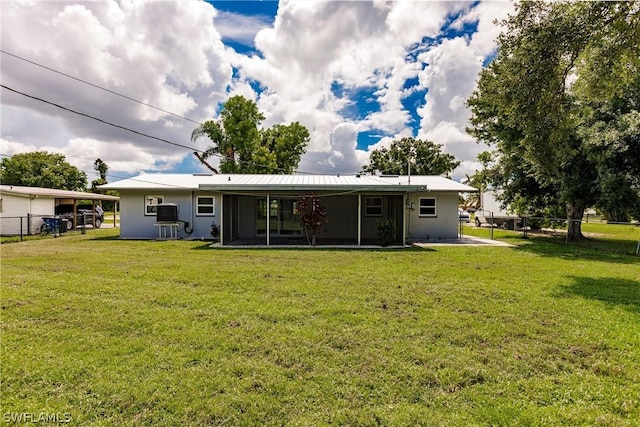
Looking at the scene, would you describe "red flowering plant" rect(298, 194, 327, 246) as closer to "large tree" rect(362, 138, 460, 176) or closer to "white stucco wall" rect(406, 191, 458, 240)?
"white stucco wall" rect(406, 191, 458, 240)

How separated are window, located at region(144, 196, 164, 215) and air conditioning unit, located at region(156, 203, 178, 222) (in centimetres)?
135

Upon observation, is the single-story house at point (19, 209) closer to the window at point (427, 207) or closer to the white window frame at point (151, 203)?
the white window frame at point (151, 203)

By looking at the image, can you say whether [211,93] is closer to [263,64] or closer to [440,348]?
[263,64]

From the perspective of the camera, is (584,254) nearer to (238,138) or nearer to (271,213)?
(271,213)

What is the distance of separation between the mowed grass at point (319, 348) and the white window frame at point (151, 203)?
28.9 ft

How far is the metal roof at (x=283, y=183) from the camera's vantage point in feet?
39.7

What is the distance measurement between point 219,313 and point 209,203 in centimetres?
1193

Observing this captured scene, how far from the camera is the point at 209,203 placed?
15898mm

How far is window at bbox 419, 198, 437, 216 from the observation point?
16.1 metres

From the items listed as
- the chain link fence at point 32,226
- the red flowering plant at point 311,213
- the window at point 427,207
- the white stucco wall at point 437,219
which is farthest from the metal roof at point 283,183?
the chain link fence at point 32,226

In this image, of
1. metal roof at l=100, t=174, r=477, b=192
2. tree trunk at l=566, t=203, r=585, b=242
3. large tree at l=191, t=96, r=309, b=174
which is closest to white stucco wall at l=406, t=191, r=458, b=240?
metal roof at l=100, t=174, r=477, b=192

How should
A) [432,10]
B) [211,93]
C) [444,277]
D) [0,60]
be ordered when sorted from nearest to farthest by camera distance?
[444,277] → [0,60] → [432,10] → [211,93]

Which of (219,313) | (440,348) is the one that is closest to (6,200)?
(219,313)

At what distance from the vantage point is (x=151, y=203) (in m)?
15.9
